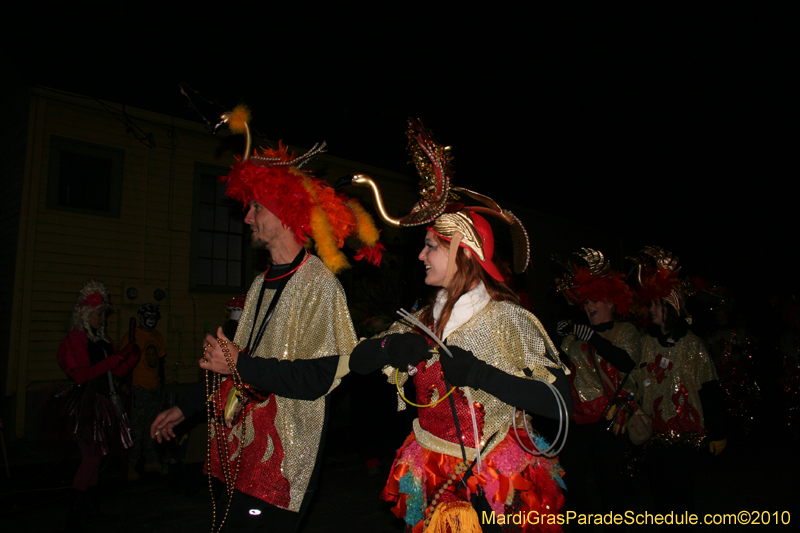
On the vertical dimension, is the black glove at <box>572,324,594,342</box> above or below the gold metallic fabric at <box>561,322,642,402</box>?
above

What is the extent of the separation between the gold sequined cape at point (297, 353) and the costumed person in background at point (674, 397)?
3.28 metres

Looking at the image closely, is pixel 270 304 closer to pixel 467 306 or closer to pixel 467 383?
pixel 467 306

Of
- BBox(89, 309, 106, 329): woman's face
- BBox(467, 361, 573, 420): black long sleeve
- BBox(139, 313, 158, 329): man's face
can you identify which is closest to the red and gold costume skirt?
BBox(467, 361, 573, 420): black long sleeve

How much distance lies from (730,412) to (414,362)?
33.2 ft

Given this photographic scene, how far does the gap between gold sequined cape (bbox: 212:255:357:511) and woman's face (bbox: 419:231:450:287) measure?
53cm

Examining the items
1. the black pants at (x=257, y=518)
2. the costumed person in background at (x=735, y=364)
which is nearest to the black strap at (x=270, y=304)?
the black pants at (x=257, y=518)

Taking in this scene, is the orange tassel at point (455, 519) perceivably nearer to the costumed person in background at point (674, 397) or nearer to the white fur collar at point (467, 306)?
the white fur collar at point (467, 306)

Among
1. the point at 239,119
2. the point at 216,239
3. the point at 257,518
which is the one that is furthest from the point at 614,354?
the point at 216,239

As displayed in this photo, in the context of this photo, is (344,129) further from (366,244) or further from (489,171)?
(366,244)

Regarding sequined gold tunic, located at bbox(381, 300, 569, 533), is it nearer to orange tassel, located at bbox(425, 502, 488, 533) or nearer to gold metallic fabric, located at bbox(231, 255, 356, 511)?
orange tassel, located at bbox(425, 502, 488, 533)

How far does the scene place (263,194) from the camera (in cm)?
299

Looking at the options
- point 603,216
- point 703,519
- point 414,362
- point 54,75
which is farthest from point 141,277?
point 603,216

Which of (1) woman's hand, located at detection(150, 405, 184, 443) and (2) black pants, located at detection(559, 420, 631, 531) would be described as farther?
(2) black pants, located at detection(559, 420, 631, 531)

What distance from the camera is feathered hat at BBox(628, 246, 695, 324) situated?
16.3ft
